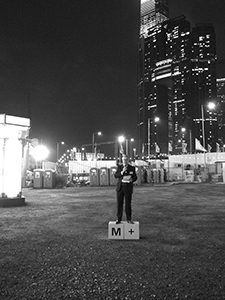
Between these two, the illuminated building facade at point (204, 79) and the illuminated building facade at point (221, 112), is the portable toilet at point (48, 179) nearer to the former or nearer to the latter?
the illuminated building facade at point (221, 112)

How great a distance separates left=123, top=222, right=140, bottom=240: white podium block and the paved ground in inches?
7.7

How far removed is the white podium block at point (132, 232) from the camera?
5.35 metres

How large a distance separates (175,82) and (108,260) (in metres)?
160

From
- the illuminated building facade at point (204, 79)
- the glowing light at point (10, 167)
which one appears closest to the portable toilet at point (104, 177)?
the glowing light at point (10, 167)

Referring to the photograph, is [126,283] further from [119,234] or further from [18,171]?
[18,171]

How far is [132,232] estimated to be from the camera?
5375 millimetres

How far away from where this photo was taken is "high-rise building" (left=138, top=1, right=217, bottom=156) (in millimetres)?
131625

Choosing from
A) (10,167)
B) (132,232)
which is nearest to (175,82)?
(10,167)

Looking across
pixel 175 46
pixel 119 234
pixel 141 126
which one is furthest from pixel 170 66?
pixel 119 234

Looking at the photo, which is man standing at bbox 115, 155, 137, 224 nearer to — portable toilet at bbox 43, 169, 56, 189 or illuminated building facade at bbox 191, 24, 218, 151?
portable toilet at bbox 43, 169, 56, 189

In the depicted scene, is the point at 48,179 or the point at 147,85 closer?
the point at 48,179

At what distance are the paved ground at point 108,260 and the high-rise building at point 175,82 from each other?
121m

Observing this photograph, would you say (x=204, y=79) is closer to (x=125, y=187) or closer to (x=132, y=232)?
(x=125, y=187)

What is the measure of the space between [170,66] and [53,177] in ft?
533
